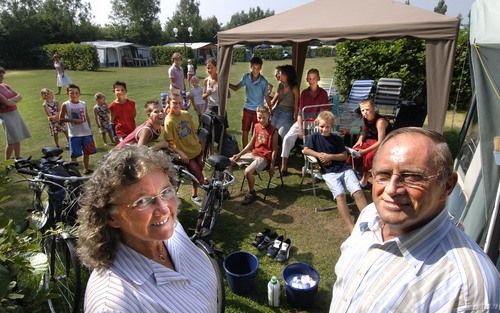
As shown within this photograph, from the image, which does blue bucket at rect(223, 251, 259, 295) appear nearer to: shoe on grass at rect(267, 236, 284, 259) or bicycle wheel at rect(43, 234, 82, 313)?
shoe on grass at rect(267, 236, 284, 259)

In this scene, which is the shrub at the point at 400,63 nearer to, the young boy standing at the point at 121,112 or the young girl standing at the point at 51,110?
the young boy standing at the point at 121,112

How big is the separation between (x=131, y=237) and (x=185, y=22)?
83.0 m

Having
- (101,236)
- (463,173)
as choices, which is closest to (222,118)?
(463,173)

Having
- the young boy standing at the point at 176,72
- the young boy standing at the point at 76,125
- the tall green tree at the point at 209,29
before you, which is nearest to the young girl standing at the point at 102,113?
the young boy standing at the point at 76,125

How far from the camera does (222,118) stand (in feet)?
18.8

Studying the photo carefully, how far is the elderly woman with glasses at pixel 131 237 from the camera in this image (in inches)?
50.7

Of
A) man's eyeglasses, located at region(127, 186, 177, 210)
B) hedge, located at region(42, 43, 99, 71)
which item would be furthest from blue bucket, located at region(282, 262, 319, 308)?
hedge, located at region(42, 43, 99, 71)

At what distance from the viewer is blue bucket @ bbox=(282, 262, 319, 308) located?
2865 millimetres

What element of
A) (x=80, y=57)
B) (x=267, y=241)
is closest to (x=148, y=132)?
(x=267, y=241)

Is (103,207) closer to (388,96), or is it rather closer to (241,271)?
(241,271)

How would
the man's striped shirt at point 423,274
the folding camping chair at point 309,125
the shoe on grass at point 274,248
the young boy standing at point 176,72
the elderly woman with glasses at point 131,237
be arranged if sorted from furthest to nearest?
the young boy standing at point 176,72, the folding camping chair at point 309,125, the shoe on grass at point 274,248, the elderly woman with glasses at point 131,237, the man's striped shirt at point 423,274

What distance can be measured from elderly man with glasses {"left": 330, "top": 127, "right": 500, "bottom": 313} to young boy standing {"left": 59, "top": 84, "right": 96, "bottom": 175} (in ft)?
18.5

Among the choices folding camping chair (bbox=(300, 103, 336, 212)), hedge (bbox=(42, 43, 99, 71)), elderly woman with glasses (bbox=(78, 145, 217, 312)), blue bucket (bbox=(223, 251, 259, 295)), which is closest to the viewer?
elderly woman with glasses (bbox=(78, 145, 217, 312))

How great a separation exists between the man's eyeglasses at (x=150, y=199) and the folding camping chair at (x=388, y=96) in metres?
8.19
